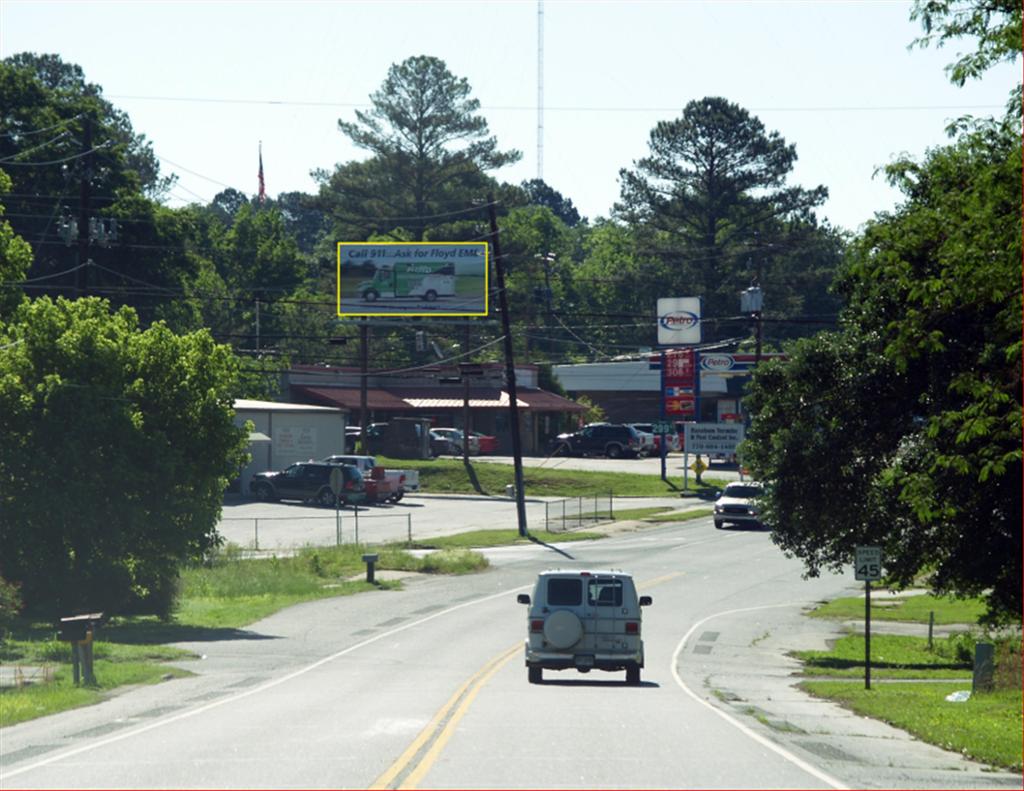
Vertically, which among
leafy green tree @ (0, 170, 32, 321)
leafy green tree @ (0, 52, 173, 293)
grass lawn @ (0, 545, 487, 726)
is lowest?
grass lawn @ (0, 545, 487, 726)

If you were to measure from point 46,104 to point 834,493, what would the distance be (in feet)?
180

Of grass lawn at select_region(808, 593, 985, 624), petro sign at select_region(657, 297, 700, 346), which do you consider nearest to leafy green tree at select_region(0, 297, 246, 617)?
grass lawn at select_region(808, 593, 985, 624)

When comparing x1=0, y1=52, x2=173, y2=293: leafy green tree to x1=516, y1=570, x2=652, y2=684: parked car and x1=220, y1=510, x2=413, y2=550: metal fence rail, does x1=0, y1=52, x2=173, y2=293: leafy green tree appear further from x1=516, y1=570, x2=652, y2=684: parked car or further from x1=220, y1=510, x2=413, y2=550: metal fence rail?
x1=516, y1=570, x2=652, y2=684: parked car

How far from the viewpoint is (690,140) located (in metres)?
115

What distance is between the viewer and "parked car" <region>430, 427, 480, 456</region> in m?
88.3

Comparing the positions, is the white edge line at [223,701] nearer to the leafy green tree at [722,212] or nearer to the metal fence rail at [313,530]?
the metal fence rail at [313,530]

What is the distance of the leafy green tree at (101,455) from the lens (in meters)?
34.3

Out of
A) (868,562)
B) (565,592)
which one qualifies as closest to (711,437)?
(868,562)

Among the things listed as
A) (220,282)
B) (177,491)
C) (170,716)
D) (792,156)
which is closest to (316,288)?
(220,282)

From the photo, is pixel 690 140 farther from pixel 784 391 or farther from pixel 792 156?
pixel 784 391

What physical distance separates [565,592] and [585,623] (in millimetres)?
634

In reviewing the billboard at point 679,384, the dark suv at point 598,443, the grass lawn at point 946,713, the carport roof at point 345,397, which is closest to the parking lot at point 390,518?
the billboard at point 679,384

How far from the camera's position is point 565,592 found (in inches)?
953

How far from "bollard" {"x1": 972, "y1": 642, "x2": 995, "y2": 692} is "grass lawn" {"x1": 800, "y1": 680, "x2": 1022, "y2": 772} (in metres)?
0.51
